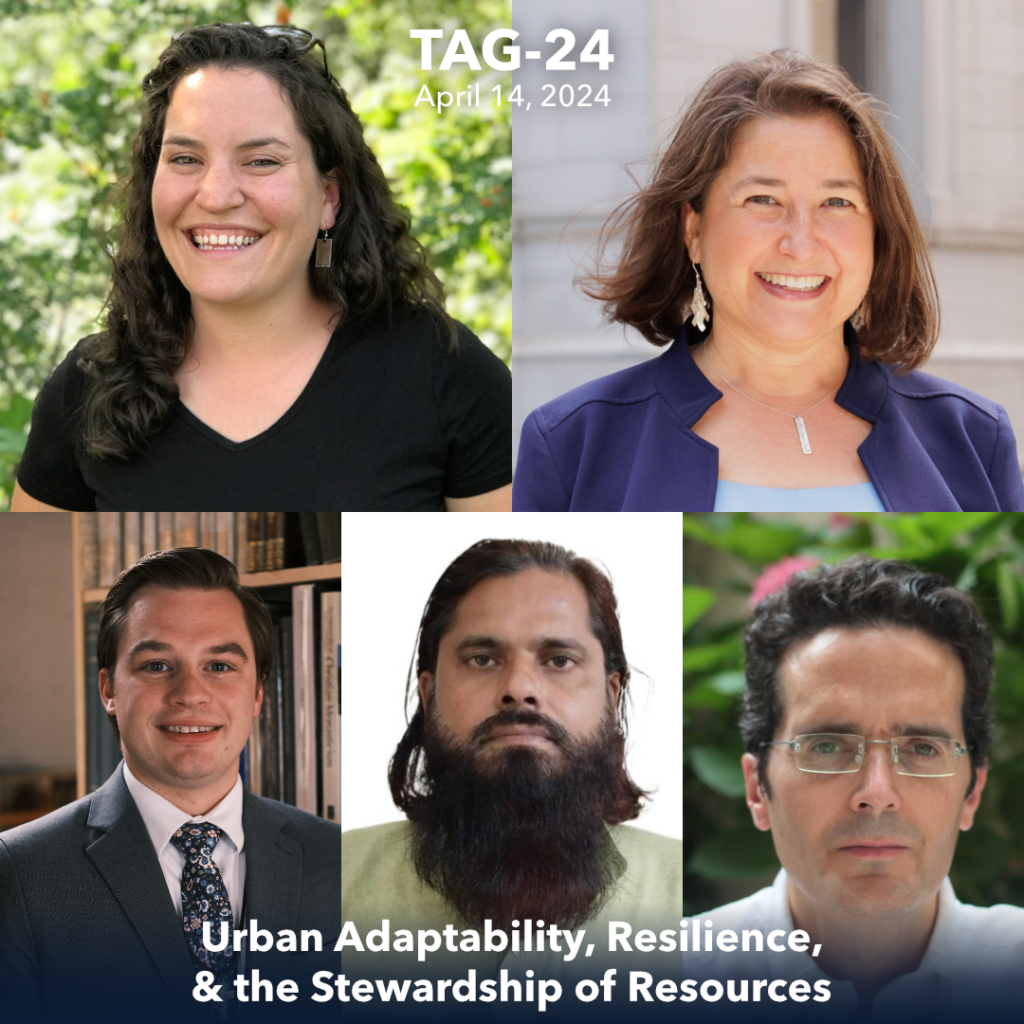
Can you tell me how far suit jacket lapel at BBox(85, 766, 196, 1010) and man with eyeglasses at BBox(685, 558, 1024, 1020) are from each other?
0.81 metres

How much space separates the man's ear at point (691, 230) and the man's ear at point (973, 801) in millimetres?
937

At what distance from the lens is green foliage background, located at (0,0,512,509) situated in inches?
131

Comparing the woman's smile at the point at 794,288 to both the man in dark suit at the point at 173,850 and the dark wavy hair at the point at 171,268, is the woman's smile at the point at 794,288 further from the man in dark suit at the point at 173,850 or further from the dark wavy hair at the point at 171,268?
the man in dark suit at the point at 173,850

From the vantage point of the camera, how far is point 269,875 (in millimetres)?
1939

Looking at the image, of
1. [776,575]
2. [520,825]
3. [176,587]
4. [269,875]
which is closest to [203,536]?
[176,587]

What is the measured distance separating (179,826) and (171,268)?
921 mm

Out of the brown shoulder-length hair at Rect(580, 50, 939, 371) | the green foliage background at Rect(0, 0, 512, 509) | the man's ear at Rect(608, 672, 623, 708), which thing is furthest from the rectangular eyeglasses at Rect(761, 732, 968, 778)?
the green foliage background at Rect(0, 0, 512, 509)

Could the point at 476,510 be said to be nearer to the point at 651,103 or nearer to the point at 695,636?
the point at 695,636

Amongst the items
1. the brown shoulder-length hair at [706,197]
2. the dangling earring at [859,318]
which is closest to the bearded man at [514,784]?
the brown shoulder-length hair at [706,197]

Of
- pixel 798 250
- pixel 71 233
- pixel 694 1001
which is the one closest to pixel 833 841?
pixel 694 1001

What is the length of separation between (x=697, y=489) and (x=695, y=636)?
0.24 meters

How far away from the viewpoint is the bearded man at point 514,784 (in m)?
1.92

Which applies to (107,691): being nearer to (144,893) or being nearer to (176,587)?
(176,587)

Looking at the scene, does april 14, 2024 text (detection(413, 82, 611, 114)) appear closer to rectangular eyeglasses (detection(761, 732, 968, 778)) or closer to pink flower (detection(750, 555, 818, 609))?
pink flower (detection(750, 555, 818, 609))
